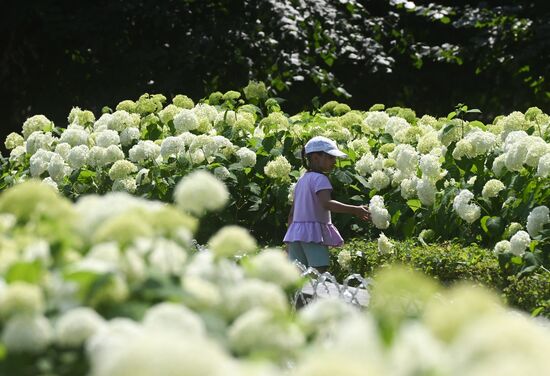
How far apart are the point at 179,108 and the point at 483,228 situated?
9.35 feet

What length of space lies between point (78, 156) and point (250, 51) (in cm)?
591

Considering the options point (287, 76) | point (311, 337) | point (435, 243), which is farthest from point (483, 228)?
point (287, 76)

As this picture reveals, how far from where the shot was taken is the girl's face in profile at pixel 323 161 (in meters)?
6.45

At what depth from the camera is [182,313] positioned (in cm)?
167

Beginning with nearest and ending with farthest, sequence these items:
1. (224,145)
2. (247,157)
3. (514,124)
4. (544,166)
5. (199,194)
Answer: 1. (199,194)
2. (544,166)
3. (514,124)
4. (247,157)
5. (224,145)

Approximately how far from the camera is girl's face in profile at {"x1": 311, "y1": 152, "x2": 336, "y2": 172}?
645 cm

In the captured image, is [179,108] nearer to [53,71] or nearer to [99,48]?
[99,48]

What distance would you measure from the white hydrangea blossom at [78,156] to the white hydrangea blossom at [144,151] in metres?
0.37

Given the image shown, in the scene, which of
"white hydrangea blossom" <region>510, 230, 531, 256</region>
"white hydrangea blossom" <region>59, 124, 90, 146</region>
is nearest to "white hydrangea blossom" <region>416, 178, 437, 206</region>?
"white hydrangea blossom" <region>510, 230, 531, 256</region>

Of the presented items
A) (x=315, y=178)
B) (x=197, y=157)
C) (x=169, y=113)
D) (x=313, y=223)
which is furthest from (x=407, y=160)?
(x=169, y=113)

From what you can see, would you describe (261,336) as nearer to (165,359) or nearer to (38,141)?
(165,359)

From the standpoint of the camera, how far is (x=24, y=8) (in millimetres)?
13562

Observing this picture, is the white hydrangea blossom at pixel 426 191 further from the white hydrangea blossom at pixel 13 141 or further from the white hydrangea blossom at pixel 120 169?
the white hydrangea blossom at pixel 13 141

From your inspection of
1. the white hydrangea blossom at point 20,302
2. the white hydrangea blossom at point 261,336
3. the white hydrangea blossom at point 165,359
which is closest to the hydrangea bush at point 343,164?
the white hydrangea blossom at point 261,336
